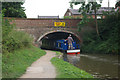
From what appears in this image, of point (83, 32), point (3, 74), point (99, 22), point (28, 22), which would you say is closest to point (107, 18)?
point (99, 22)

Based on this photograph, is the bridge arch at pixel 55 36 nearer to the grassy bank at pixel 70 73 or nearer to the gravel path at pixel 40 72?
the gravel path at pixel 40 72

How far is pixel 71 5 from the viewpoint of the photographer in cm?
2373

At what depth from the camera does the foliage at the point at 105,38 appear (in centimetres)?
2118

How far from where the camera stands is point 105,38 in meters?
24.2

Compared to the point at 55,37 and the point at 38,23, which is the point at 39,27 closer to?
the point at 38,23

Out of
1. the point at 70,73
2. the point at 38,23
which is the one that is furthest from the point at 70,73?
the point at 38,23

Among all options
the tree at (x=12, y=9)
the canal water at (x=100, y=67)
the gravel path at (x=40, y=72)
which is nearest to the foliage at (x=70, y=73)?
the gravel path at (x=40, y=72)

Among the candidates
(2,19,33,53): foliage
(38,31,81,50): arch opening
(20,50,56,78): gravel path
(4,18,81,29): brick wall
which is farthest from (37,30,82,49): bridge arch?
(20,50,56,78): gravel path

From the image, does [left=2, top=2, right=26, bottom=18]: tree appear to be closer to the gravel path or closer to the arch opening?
the arch opening

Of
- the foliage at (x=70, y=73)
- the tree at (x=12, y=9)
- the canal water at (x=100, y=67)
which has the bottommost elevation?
the canal water at (x=100, y=67)

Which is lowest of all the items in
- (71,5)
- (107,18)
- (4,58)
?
(4,58)

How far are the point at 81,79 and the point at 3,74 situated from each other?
314cm

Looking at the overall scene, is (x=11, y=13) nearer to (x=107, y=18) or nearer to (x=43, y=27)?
(x=43, y=27)

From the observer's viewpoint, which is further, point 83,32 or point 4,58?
point 83,32
